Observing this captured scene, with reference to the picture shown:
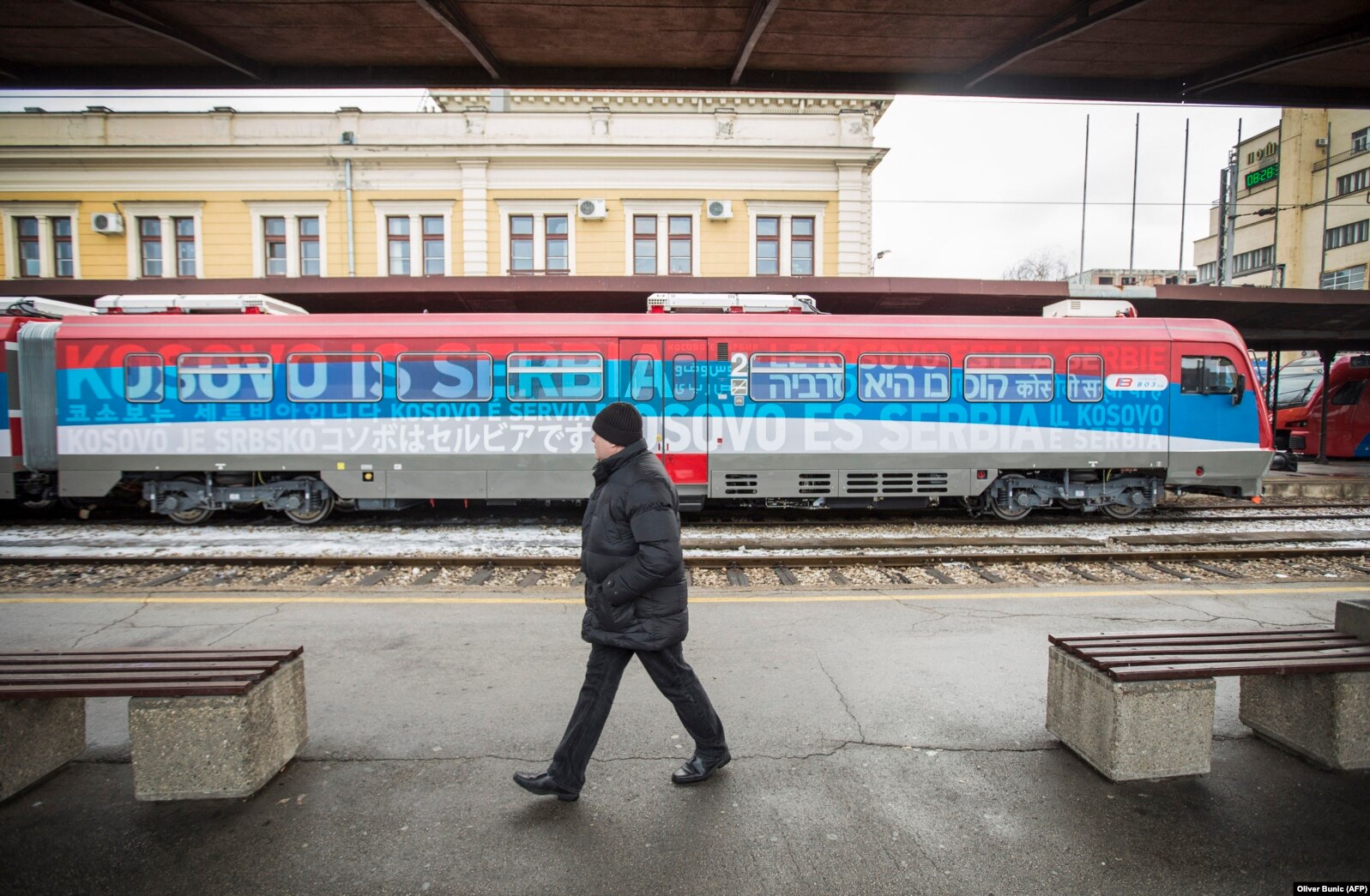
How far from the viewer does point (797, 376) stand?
10211 millimetres

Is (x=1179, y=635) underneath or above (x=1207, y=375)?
underneath

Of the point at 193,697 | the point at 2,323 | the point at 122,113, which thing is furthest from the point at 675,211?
the point at 193,697

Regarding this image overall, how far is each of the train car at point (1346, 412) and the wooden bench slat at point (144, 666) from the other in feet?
84.2

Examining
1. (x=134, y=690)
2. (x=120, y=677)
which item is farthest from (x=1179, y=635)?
(x=120, y=677)

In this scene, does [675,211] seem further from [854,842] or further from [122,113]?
[854,842]

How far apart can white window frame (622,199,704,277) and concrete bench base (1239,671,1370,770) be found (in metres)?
18.4

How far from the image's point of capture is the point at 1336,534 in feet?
32.0

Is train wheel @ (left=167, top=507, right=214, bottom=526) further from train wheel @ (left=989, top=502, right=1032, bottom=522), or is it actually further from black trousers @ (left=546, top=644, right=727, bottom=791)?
train wheel @ (left=989, top=502, right=1032, bottom=522)

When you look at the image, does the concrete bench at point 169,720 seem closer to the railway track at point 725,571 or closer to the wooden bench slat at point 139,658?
the wooden bench slat at point 139,658

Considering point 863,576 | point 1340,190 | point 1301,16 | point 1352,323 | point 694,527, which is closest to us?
point 1301,16

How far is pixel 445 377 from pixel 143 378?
4.35 meters

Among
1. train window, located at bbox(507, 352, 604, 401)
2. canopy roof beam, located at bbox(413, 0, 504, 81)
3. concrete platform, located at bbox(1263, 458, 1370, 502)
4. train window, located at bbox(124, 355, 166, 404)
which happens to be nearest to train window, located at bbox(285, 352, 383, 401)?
train window, located at bbox(124, 355, 166, 404)

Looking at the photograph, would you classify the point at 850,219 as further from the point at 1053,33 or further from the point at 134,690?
the point at 134,690

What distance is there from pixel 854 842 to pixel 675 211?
19.8 m
